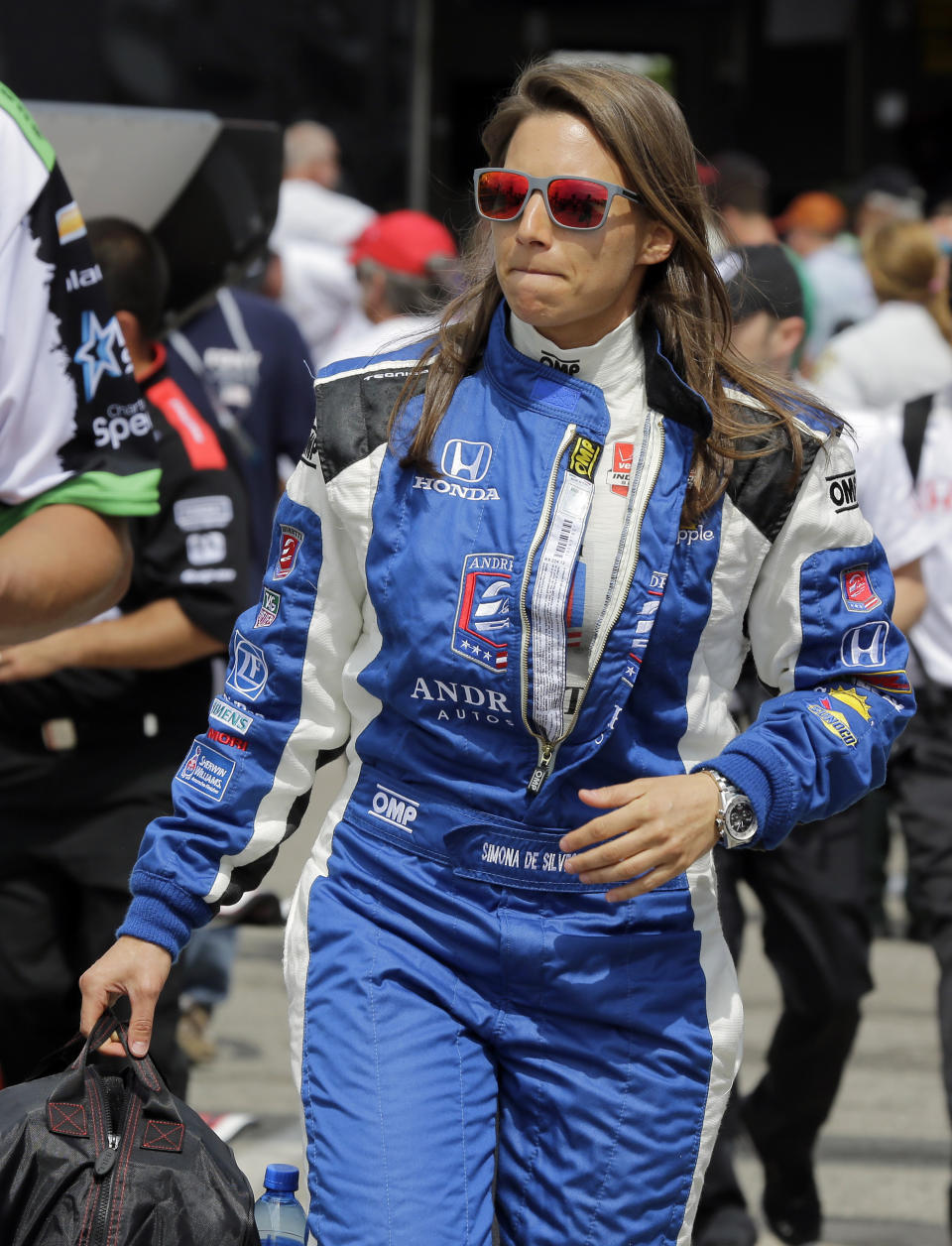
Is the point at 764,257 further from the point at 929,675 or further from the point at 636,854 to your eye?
the point at 636,854

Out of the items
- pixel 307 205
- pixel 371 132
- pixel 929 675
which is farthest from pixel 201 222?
pixel 371 132

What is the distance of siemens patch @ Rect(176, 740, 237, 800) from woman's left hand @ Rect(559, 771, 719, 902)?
0.51 metres

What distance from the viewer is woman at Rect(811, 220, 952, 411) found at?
6.52m

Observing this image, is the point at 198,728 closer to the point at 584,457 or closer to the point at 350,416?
the point at 350,416

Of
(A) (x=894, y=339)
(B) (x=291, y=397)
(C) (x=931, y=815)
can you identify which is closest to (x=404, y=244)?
(B) (x=291, y=397)

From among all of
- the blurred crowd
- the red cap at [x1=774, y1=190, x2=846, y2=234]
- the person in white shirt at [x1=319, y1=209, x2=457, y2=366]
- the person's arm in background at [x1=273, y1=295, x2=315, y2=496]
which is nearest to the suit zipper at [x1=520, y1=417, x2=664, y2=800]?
the blurred crowd

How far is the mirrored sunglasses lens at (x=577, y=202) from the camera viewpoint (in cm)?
266

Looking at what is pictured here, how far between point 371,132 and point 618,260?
33.9 feet

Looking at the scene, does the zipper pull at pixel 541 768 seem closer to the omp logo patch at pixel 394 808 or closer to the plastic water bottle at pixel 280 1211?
the omp logo patch at pixel 394 808

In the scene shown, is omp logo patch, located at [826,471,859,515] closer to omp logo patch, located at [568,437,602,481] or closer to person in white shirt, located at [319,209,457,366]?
omp logo patch, located at [568,437,602,481]

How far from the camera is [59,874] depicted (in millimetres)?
4086

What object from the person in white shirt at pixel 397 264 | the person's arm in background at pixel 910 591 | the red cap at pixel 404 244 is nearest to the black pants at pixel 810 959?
the person's arm in background at pixel 910 591

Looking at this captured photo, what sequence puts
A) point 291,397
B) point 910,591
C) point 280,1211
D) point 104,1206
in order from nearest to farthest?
1. point 104,1206
2. point 280,1211
3. point 910,591
4. point 291,397

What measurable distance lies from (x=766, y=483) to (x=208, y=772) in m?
0.87
